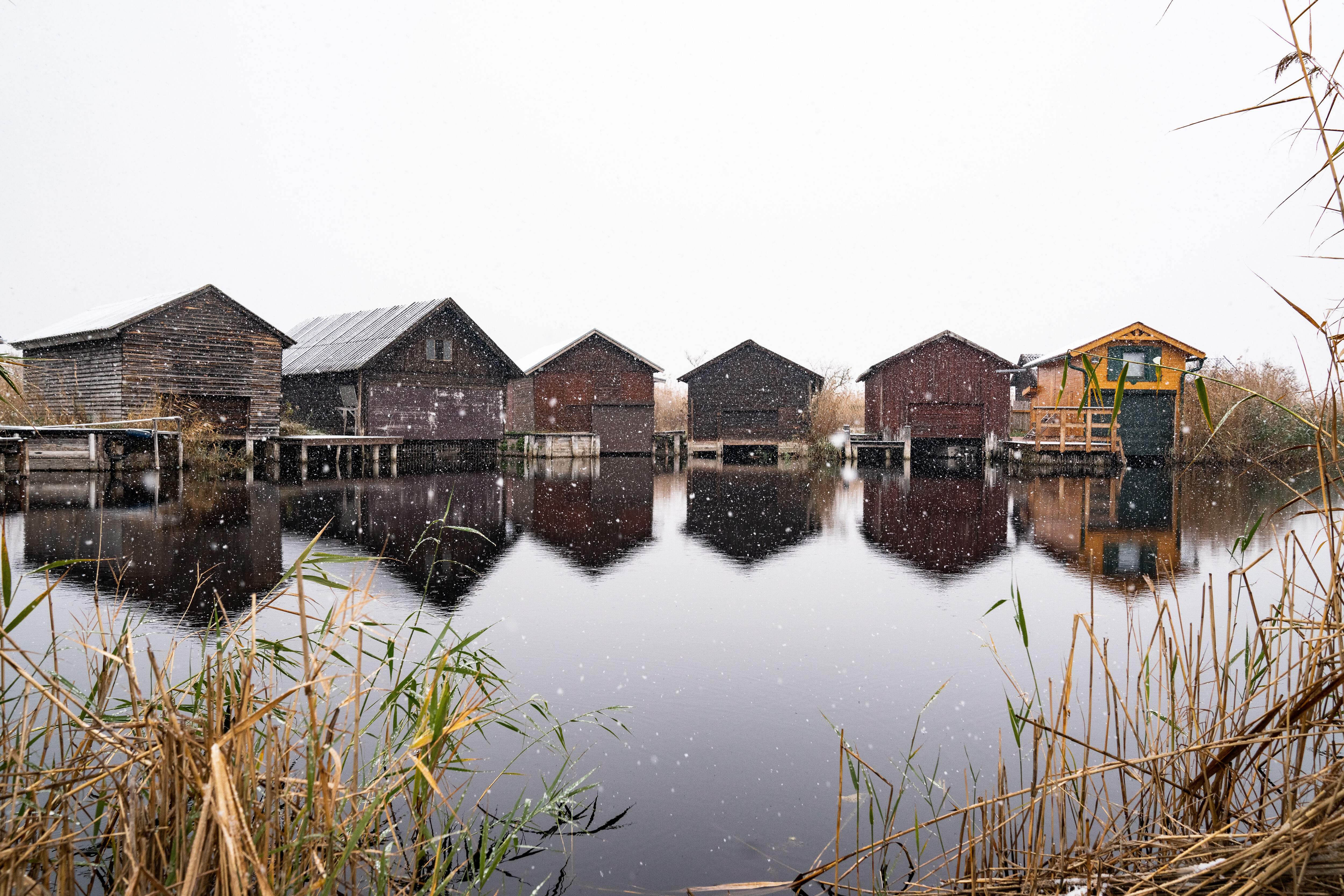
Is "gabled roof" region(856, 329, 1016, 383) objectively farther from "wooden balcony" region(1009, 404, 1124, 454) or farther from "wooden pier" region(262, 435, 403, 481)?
"wooden pier" region(262, 435, 403, 481)

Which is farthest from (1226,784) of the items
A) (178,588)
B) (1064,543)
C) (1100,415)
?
(1100,415)

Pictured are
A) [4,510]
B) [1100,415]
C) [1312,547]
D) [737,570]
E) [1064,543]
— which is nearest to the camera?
[737,570]

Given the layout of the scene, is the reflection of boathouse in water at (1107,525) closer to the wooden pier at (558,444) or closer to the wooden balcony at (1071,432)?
the wooden balcony at (1071,432)

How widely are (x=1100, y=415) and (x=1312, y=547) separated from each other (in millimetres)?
20222

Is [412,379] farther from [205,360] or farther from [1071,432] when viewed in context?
[1071,432]

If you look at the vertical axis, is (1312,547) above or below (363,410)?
below

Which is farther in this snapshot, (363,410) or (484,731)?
(363,410)

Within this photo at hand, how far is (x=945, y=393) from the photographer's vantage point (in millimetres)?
33531

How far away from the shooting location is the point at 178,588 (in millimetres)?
7730

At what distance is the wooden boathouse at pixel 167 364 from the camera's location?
25.7m

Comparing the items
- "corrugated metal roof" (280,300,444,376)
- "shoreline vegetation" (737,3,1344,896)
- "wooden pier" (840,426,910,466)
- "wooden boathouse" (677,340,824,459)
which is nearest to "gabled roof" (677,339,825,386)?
"wooden boathouse" (677,340,824,459)

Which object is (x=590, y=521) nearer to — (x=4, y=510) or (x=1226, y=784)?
(x=4, y=510)

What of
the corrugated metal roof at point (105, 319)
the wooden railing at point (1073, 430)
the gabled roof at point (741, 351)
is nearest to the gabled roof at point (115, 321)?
the corrugated metal roof at point (105, 319)

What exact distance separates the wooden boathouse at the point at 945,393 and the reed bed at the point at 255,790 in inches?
1222
